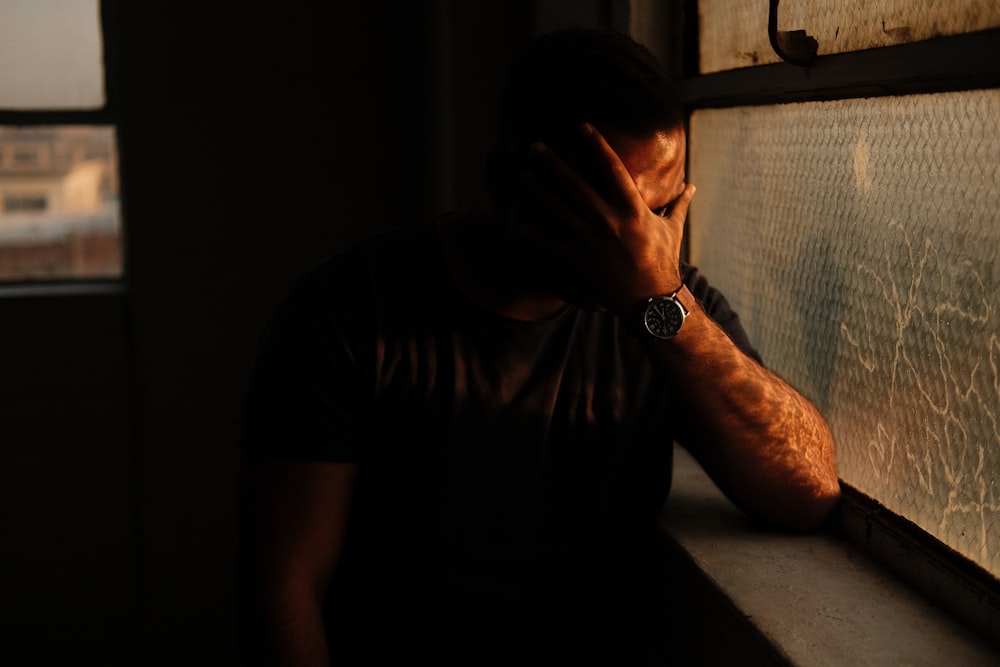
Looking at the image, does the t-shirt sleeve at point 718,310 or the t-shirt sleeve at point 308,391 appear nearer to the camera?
the t-shirt sleeve at point 308,391

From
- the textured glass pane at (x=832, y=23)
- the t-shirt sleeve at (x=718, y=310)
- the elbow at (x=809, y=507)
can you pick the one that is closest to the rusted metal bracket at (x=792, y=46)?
the textured glass pane at (x=832, y=23)

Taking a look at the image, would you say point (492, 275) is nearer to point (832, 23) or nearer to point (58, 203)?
point (832, 23)

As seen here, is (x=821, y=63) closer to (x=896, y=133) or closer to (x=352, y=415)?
(x=896, y=133)

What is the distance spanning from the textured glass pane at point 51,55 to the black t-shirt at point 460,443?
71.7 inches

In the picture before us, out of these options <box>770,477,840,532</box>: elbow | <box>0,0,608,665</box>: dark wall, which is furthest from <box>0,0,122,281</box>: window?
<box>770,477,840,532</box>: elbow

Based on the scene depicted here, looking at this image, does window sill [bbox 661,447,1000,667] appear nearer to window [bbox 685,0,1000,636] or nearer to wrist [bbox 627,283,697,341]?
window [bbox 685,0,1000,636]

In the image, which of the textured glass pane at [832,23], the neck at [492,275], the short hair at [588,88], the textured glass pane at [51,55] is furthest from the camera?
the textured glass pane at [51,55]

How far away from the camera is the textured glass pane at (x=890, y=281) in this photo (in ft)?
2.76

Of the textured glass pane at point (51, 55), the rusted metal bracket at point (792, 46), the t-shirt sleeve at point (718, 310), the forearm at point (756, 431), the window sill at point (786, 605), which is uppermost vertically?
the textured glass pane at point (51, 55)

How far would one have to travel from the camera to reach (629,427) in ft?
3.77

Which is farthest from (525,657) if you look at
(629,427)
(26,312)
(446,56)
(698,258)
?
(26,312)

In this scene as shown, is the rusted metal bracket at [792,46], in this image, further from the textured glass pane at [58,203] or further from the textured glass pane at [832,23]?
the textured glass pane at [58,203]

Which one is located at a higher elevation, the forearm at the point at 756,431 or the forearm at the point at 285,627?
the forearm at the point at 756,431

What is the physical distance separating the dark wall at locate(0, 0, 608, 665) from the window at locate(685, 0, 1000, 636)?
46.8 inches
